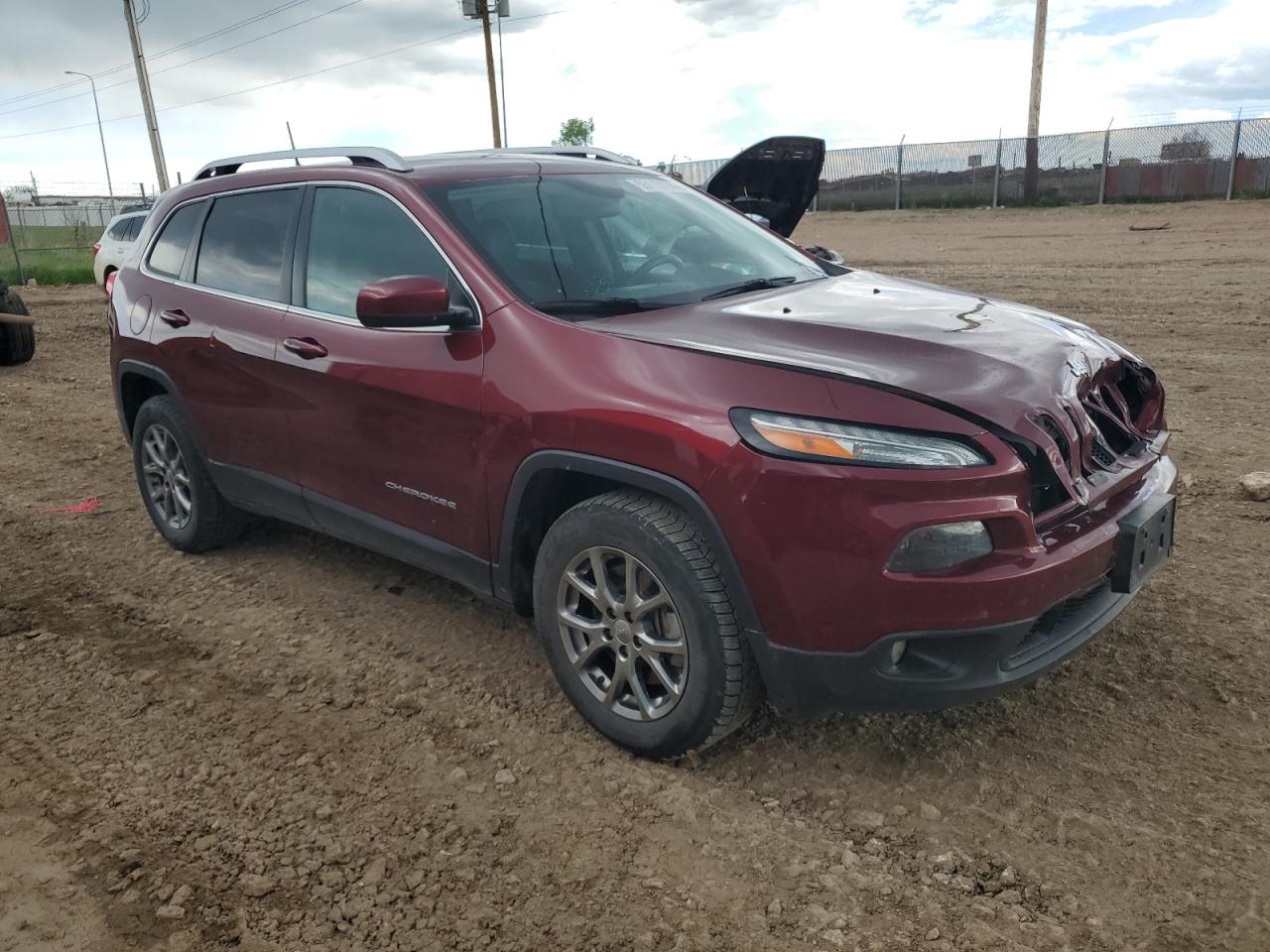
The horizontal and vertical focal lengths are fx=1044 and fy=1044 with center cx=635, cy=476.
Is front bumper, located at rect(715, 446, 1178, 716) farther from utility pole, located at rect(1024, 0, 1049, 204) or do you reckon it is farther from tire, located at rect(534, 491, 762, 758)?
utility pole, located at rect(1024, 0, 1049, 204)

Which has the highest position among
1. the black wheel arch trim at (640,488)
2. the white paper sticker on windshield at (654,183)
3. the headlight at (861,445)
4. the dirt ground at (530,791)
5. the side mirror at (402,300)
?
the white paper sticker on windshield at (654,183)

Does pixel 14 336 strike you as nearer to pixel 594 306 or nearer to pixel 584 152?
pixel 584 152

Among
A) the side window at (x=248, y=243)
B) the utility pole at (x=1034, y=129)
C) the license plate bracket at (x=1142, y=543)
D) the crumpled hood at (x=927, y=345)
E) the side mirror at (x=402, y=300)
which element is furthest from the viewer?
the utility pole at (x=1034, y=129)

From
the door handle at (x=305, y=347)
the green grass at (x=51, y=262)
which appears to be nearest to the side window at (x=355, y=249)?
the door handle at (x=305, y=347)

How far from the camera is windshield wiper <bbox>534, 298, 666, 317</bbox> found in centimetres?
333

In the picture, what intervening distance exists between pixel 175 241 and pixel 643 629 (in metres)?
3.35

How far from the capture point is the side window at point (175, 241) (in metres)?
4.89

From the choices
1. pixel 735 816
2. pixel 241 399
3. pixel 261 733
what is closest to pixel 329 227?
pixel 241 399

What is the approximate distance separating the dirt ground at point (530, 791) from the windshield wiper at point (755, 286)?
4.87 feet

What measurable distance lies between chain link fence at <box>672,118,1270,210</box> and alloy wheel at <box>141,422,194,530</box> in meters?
20.3

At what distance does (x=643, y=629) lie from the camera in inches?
119

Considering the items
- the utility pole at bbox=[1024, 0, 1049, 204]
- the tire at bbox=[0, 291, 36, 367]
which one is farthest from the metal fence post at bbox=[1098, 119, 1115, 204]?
the tire at bbox=[0, 291, 36, 367]

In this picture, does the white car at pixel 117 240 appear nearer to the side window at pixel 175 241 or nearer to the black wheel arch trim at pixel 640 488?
the side window at pixel 175 241

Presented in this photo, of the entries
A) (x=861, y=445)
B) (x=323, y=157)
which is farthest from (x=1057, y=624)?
(x=323, y=157)
